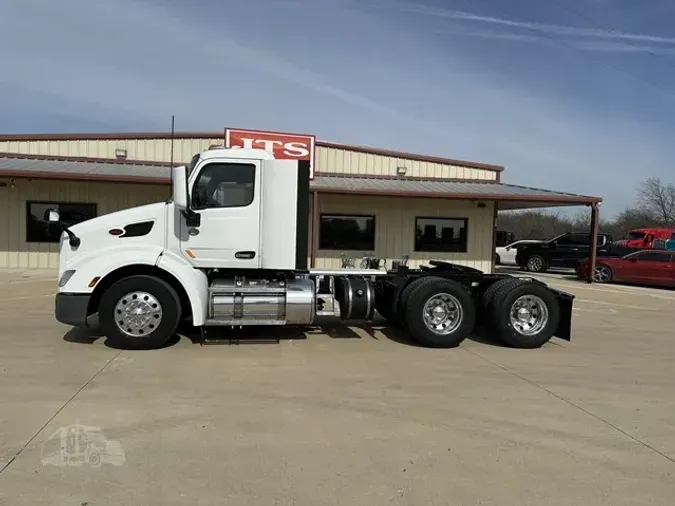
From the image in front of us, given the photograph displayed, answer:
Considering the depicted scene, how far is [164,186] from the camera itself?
18531 millimetres

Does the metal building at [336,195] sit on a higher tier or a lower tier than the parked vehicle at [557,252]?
higher

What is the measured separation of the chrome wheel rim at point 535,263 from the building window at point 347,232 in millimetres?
9643

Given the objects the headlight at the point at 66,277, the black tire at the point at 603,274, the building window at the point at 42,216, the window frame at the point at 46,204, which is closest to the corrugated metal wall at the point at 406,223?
the black tire at the point at 603,274

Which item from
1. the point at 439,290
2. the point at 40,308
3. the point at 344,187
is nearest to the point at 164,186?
the point at 344,187

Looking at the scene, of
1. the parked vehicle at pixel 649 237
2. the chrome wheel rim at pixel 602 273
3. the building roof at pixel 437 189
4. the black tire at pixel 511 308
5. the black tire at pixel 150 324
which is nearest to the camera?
the black tire at pixel 150 324

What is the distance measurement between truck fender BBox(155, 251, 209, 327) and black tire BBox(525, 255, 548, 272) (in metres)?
21.3

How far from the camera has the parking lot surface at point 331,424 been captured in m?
3.49

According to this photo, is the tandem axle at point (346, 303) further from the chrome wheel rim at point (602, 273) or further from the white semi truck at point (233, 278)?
the chrome wheel rim at point (602, 273)

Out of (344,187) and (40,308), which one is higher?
(344,187)

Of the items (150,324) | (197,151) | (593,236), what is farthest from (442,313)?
(197,151)

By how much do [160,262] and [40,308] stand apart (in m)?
4.82

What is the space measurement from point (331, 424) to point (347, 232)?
1549 cm

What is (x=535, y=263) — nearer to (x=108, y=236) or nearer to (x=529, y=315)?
(x=529, y=315)

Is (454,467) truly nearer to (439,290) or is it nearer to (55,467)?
(55,467)
